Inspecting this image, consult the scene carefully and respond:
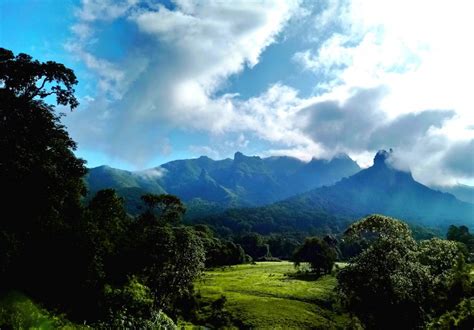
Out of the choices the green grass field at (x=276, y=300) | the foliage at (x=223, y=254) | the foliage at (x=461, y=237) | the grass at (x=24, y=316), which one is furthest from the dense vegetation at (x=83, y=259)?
the foliage at (x=461, y=237)

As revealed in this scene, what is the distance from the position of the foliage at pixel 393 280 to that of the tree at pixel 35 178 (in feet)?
78.6

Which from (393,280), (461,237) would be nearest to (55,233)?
(393,280)

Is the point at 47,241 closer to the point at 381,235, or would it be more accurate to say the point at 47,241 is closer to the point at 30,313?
the point at 30,313

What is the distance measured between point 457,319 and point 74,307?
96.4 ft

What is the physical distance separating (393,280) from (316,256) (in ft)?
306

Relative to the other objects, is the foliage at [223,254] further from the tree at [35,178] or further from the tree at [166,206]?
the tree at [35,178]

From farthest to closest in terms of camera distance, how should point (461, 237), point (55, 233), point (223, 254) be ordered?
1. point (223, 254)
2. point (461, 237)
3. point (55, 233)

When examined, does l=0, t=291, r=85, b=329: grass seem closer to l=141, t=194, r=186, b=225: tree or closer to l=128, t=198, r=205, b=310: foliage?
l=128, t=198, r=205, b=310: foliage

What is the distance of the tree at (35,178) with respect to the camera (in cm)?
2917

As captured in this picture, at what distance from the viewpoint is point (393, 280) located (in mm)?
32062

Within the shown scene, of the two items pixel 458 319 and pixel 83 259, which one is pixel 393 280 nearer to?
pixel 458 319

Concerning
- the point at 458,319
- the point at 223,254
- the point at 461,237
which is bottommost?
the point at 223,254

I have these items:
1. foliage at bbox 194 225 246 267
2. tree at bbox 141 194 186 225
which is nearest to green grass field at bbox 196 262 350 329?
tree at bbox 141 194 186 225

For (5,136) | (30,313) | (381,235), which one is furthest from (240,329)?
(5,136)
